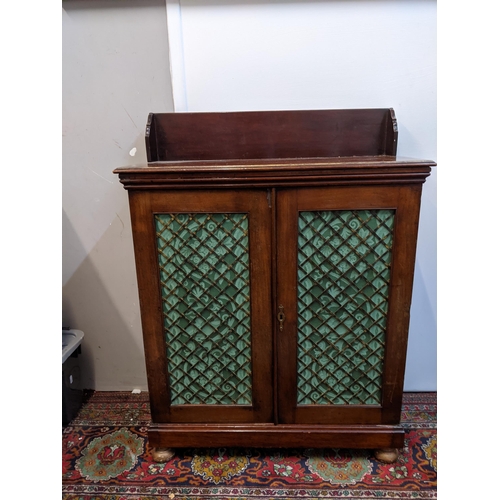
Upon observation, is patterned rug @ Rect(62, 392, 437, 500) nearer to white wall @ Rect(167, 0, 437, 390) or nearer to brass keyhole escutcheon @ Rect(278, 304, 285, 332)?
brass keyhole escutcheon @ Rect(278, 304, 285, 332)

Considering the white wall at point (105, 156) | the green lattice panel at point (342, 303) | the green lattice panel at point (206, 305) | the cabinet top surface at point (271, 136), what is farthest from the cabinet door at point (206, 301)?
the white wall at point (105, 156)

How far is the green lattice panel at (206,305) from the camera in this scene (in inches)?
47.7

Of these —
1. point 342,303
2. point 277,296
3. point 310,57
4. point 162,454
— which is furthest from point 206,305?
point 310,57

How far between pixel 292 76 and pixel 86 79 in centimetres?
82

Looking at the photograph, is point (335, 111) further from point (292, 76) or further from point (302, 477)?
point (302, 477)

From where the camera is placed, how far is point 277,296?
1.25m

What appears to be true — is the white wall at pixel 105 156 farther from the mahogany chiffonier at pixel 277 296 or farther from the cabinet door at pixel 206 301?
the cabinet door at pixel 206 301

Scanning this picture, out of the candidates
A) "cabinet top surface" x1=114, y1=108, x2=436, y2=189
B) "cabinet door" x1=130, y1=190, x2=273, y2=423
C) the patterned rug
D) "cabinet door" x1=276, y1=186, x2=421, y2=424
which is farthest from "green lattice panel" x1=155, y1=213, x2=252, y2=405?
"cabinet top surface" x1=114, y1=108, x2=436, y2=189

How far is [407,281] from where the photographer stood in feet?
4.01

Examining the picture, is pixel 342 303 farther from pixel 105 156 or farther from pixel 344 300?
pixel 105 156

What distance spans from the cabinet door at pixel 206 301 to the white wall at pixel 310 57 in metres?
0.56

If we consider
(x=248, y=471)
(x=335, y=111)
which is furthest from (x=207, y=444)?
(x=335, y=111)

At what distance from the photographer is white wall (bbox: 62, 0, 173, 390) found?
1502 mm

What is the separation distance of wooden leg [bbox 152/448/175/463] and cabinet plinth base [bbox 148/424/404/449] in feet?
0.15
